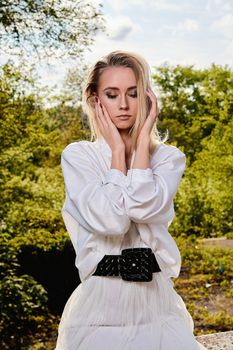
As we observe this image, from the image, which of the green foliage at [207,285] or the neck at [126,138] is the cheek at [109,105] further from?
the green foliage at [207,285]

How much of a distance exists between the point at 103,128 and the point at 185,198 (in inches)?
354

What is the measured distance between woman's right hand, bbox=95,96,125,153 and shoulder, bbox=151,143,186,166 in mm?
152

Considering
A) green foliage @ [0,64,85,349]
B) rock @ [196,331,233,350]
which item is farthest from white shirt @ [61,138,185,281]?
green foliage @ [0,64,85,349]

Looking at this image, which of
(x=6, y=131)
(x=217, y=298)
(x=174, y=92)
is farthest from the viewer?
(x=174, y=92)

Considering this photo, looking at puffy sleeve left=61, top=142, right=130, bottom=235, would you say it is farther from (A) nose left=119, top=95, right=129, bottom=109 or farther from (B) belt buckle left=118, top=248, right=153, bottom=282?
(A) nose left=119, top=95, right=129, bottom=109

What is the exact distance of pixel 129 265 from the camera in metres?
2.06

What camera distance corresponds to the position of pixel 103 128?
2.26m

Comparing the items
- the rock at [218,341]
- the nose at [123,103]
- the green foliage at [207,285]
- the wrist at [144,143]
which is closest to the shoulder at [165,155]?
the wrist at [144,143]

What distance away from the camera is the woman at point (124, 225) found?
2029 millimetres

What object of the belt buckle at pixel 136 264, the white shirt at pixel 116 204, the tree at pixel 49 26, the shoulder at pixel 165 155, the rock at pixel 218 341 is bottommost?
the rock at pixel 218 341

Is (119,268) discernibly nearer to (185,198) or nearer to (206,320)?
(206,320)

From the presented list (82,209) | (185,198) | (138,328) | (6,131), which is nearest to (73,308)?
(138,328)

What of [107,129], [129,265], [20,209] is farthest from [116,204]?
[20,209]

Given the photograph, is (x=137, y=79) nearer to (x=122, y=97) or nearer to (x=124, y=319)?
(x=122, y=97)
